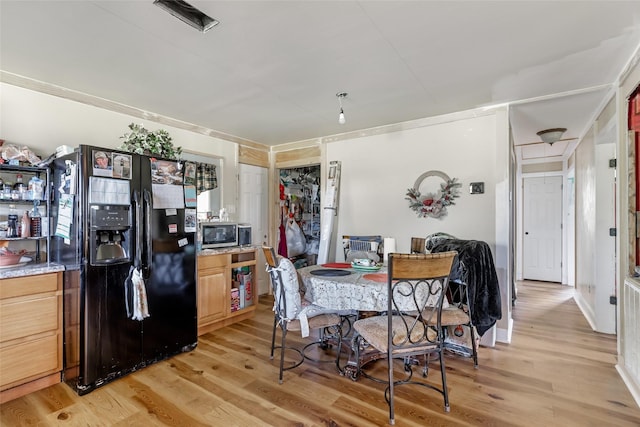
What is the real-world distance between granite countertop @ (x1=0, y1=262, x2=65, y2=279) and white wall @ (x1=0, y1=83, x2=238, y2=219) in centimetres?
107

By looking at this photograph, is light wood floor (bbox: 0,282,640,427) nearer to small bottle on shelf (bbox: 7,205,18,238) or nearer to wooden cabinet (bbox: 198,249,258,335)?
wooden cabinet (bbox: 198,249,258,335)

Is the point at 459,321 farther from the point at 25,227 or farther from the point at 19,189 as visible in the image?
the point at 19,189

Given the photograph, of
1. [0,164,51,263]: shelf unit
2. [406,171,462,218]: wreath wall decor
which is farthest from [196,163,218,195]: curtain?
[406,171,462,218]: wreath wall decor

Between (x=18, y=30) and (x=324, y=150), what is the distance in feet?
10.8

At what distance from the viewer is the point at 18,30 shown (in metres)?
2.02

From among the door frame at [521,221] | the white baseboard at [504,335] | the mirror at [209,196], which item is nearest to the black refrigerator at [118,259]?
the mirror at [209,196]

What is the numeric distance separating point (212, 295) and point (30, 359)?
4.99ft

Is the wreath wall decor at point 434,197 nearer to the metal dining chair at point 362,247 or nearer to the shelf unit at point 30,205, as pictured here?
the metal dining chair at point 362,247

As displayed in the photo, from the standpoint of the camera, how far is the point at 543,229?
20.3 ft

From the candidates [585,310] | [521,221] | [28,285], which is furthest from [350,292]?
[521,221]

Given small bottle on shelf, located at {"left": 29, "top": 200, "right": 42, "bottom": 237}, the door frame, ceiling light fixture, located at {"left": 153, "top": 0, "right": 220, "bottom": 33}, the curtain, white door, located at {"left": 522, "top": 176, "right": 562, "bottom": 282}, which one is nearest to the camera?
ceiling light fixture, located at {"left": 153, "top": 0, "right": 220, "bottom": 33}

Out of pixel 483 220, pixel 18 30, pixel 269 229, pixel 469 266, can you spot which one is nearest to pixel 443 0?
pixel 469 266

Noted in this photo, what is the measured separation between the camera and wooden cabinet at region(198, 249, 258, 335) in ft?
11.2

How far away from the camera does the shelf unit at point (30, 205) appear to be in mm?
2625
